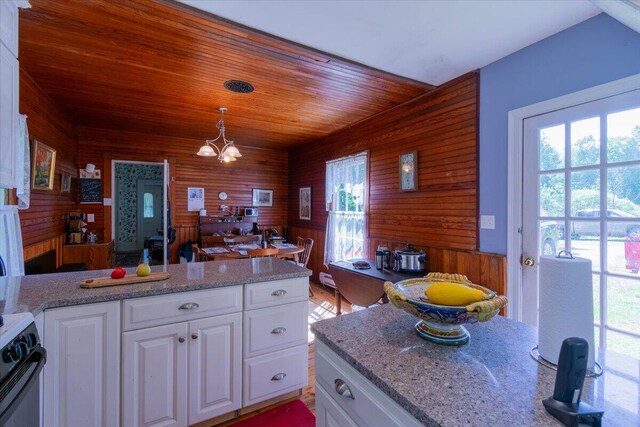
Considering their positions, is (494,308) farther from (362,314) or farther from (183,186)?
(183,186)

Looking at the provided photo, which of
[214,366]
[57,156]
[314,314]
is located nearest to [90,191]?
[57,156]

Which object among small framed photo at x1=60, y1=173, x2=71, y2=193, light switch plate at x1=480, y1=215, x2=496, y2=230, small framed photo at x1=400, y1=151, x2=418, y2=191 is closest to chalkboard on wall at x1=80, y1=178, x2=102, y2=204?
small framed photo at x1=60, y1=173, x2=71, y2=193

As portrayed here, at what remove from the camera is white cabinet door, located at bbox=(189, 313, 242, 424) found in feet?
5.38

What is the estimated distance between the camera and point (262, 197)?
575 centimetres

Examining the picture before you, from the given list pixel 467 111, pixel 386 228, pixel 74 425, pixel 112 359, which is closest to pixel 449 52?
pixel 467 111

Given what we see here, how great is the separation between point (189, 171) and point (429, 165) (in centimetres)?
398

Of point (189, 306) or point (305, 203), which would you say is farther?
point (305, 203)

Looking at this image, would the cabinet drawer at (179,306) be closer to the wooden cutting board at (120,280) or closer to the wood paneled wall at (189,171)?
the wooden cutting board at (120,280)

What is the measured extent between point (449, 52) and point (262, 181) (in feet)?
13.6

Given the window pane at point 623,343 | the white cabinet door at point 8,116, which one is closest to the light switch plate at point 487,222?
the window pane at point 623,343

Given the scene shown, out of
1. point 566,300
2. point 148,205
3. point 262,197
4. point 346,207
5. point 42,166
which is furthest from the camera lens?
point 148,205

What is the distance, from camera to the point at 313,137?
4.89 meters

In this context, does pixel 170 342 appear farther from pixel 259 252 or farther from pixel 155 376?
pixel 259 252

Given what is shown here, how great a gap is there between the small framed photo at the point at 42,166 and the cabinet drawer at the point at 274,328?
253cm
